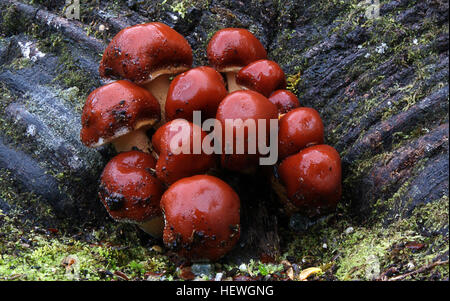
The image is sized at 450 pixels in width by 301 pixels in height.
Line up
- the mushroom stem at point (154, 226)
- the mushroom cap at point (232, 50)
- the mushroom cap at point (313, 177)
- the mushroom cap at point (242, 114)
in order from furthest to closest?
1. the mushroom cap at point (232, 50)
2. the mushroom stem at point (154, 226)
3. the mushroom cap at point (313, 177)
4. the mushroom cap at point (242, 114)

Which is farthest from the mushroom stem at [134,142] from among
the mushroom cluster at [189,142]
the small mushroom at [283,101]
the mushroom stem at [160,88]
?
the small mushroom at [283,101]

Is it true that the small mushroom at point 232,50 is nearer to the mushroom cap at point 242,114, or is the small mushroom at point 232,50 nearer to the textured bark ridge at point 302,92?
the textured bark ridge at point 302,92

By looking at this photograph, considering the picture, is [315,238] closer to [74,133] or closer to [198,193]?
[198,193]

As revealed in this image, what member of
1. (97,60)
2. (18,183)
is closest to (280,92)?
(97,60)

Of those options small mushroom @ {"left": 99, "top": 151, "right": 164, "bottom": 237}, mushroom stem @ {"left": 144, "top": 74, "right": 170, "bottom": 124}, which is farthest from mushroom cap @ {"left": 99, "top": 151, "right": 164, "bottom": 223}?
mushroom stem @ {"left": 144, "top": 74, "right": 170, "bottom": 124}

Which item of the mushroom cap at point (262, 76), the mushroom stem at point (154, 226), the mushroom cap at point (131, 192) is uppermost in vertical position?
the mushroom cap at point (262, 76)

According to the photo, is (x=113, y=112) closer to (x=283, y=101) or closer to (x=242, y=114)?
(x=242, y=114)

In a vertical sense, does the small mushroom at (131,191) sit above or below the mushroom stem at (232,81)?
below

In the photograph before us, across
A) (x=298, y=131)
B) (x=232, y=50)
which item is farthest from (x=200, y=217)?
(x=232, y=50)
